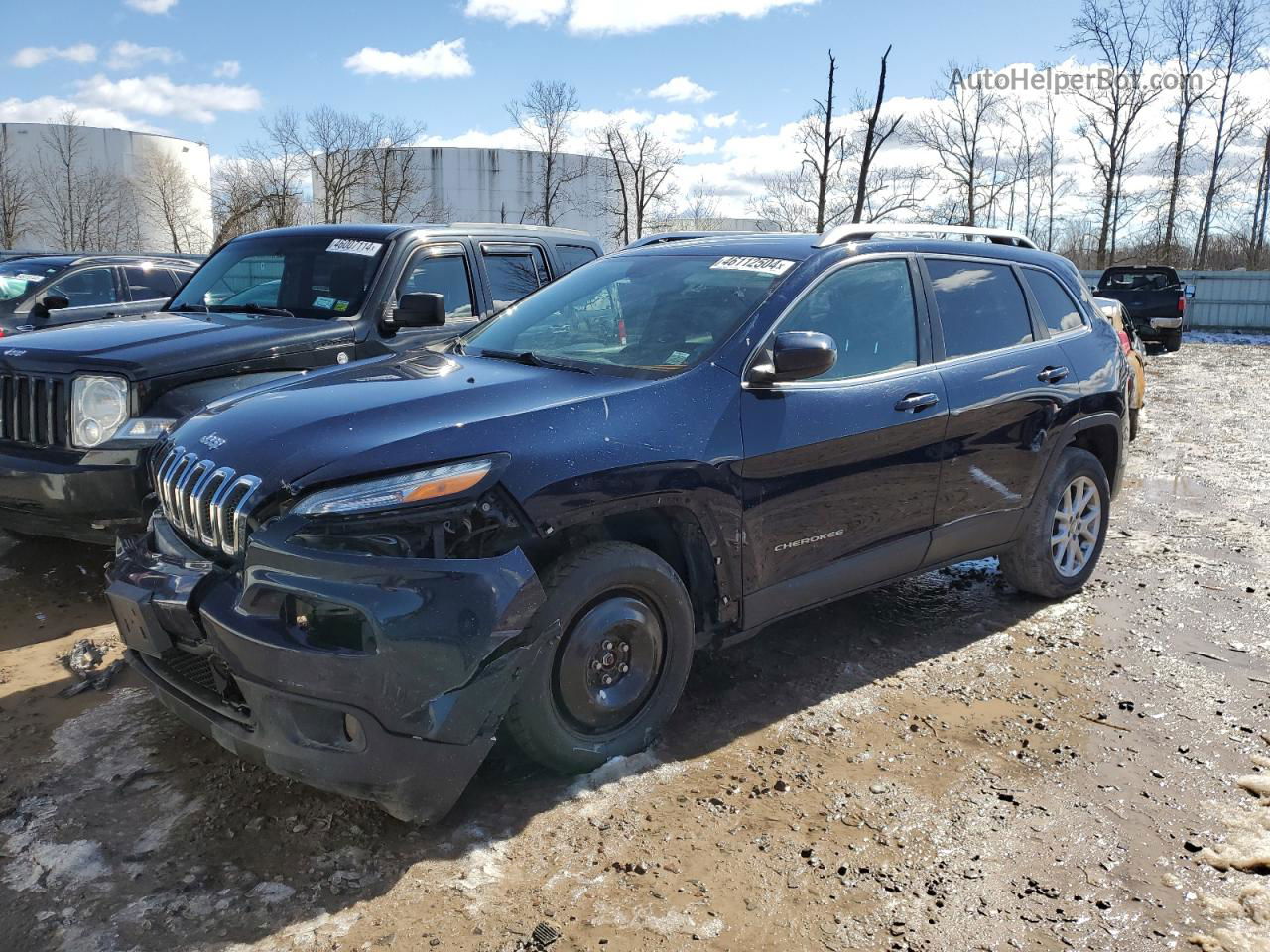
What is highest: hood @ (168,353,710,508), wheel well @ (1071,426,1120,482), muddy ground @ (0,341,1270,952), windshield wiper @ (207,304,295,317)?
windshield wiper @ (207,304,295,317)

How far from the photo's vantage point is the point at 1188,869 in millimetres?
2924

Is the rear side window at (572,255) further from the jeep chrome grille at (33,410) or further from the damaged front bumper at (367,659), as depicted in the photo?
the damaged front bumper at (367,659)

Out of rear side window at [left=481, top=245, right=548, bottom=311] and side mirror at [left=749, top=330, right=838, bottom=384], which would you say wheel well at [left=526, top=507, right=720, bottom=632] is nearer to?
side mirror at [left=749, top=330, right=838, bottom=384]

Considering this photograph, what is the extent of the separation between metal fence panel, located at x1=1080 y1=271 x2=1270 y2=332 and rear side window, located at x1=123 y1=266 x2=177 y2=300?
2715 centimetres

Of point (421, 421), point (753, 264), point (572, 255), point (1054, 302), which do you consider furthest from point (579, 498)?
point (572, 255)

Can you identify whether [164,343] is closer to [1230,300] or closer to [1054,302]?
[1054,302]

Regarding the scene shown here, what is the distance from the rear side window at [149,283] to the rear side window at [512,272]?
19.0 feet

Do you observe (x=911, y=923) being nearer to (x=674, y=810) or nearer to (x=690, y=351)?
(x=674, y=810)

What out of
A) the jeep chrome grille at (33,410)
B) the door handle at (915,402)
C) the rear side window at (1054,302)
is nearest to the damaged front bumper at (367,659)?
the door handle at (915,402)

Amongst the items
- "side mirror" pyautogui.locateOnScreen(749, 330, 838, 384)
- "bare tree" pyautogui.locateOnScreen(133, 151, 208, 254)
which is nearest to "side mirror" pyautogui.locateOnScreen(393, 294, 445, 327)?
"side mirror" pyautogui.locateOnScreen(749, 330, 838, 384)

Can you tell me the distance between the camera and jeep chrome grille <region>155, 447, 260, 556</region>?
2.86 m

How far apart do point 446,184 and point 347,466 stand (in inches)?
2199

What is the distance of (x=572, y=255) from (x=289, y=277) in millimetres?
1974

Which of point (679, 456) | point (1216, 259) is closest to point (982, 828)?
point (679, 456)
